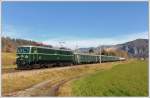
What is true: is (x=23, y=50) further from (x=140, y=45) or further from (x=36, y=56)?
(x=140, y=45)

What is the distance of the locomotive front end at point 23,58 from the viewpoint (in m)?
27.6

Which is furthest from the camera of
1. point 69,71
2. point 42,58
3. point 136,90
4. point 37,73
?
point 69,71

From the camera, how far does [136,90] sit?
1520 centimetres

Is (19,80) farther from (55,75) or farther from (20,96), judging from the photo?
(55,75)

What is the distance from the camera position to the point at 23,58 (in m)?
27.6

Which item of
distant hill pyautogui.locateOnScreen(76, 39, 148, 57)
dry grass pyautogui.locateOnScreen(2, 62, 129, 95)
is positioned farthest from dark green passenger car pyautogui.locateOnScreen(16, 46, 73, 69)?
distant hill pyautogui.locateOnScreen(76, 39, 148, 57)

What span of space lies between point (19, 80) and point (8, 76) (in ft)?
2.35

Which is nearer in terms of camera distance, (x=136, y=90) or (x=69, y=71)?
(x=136, y=90)

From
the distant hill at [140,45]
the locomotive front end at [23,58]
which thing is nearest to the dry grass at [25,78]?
the locomotive front end at [23,58]

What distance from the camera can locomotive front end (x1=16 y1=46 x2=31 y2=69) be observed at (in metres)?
27.6

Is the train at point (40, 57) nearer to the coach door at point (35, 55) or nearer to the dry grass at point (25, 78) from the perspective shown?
the coach door at point (35, 55)

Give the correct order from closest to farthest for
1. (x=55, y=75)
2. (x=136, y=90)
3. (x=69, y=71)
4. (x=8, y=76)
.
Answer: (x=136, y=90), (x=8, y=76), (x=55, y=75), (x=69, y=71)

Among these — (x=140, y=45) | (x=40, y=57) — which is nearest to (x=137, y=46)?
(x=140, y=45)

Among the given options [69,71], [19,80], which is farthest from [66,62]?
[19,80]
